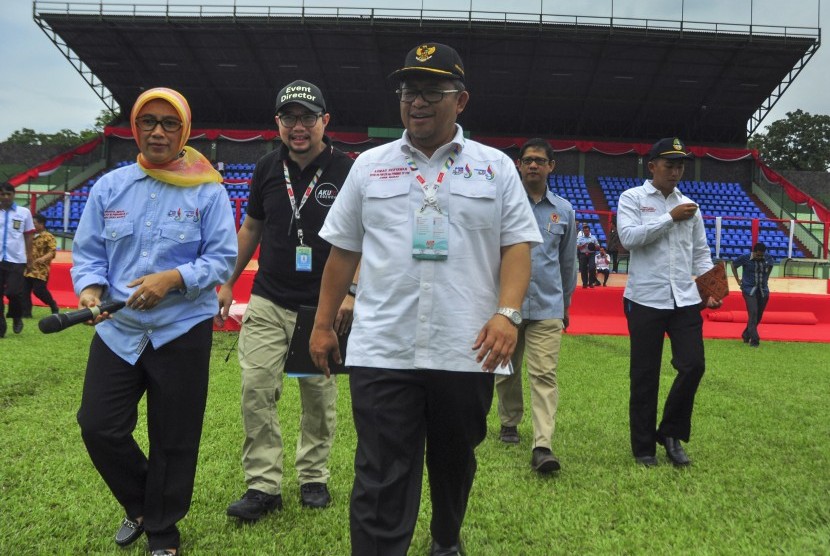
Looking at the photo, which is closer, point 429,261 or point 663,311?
point 429,261

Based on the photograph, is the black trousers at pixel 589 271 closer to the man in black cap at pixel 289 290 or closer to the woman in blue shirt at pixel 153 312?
the man in black cap at pixel 289 290

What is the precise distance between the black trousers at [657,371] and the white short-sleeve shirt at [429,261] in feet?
7.57

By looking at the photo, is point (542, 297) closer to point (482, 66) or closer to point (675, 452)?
point (675, 452)

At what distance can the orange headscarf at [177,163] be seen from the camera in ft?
8.90

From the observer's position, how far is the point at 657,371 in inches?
174

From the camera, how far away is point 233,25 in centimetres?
2739

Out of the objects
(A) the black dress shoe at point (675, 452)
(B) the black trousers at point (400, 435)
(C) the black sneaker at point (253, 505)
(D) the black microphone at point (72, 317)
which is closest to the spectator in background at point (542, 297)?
(A) the black dress shoe at point (675, 452)

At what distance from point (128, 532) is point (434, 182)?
193 cm

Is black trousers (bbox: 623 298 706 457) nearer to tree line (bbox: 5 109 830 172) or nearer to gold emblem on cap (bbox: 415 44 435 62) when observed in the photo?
gold emblem on cap (bbox: 415 44 435 62)

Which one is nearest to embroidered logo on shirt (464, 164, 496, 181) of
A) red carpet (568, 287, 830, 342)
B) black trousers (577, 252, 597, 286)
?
red carpet (568, 287, 830, 342)

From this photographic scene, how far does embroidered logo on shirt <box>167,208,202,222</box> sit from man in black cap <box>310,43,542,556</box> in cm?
65

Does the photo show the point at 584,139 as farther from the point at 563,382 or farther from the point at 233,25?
the point at 563,382

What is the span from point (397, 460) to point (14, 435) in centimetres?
327

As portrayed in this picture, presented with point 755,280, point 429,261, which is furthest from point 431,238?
point 755,280
